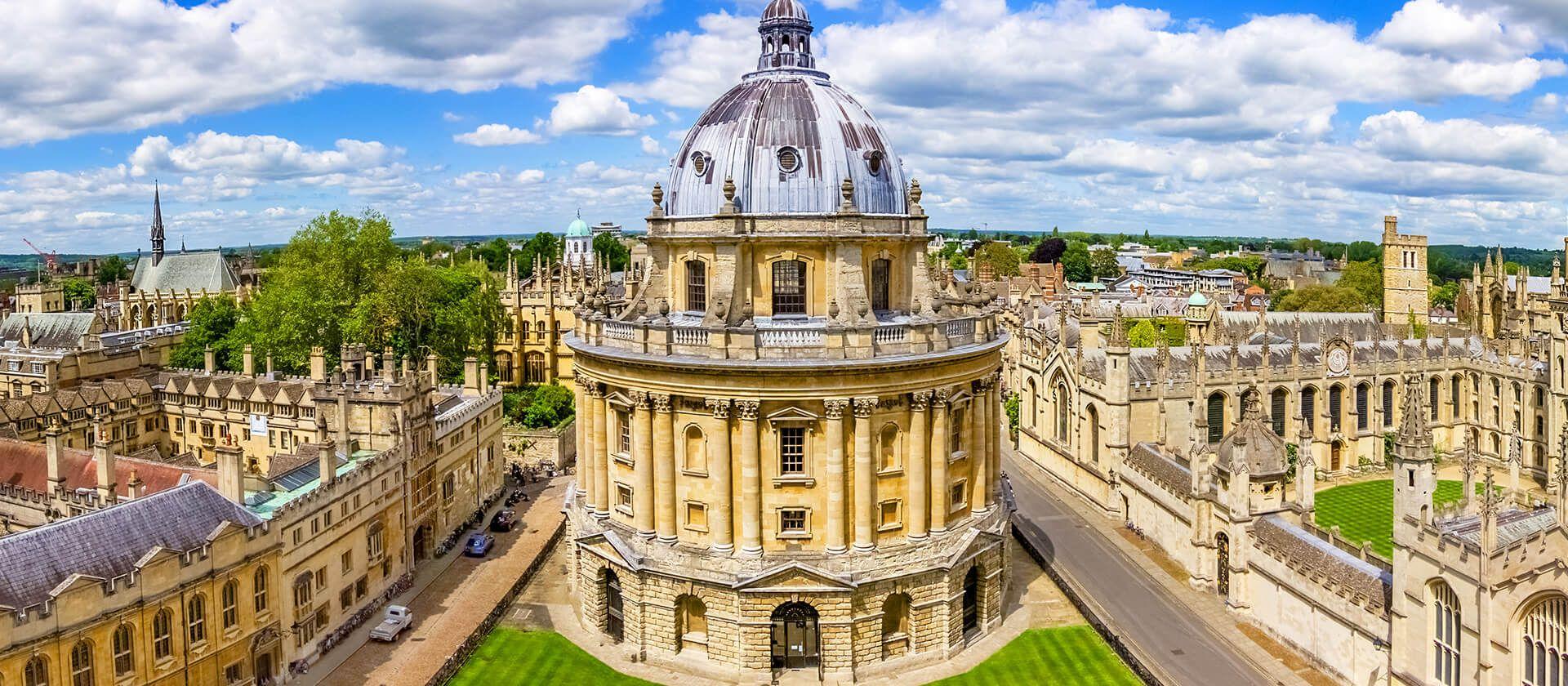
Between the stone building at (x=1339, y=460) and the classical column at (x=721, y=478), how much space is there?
19724 mm

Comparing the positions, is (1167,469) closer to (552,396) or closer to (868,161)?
(868,161)

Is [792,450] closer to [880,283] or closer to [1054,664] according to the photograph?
[880,283]

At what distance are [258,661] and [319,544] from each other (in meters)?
4.69

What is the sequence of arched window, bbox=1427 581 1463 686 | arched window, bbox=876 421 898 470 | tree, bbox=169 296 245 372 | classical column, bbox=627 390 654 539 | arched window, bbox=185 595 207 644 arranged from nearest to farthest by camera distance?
arched window, bbox=1427 581 1463 686
arched window, bbox=185 595 207 644
arched window, bbox=876 421 898 470
classical column, bbox=627 390 654 539
tree, bbox=169 296 245 372

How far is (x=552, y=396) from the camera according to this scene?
248 ft

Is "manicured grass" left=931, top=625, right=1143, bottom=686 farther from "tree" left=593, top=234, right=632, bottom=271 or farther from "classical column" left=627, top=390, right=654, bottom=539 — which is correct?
"tree" left=593, top=234, right=632, bottom=271

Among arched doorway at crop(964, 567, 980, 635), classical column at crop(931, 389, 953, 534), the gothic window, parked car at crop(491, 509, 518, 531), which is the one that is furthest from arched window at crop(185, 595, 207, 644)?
the gothic window

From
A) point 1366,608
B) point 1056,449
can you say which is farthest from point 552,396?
point 1366,608

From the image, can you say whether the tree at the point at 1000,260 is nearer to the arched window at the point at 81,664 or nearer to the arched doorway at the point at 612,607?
the arched doorway at the point at 612,607

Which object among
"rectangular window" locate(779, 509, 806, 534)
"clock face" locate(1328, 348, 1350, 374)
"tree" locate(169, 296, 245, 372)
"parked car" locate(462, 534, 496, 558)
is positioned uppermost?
"tree" locate(169, 296, 245, 372)

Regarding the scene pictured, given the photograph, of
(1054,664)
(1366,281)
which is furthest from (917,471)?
(1366,281)

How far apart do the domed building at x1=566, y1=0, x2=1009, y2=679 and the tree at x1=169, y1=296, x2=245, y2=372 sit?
42.0 meters

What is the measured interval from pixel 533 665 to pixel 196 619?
427 inches

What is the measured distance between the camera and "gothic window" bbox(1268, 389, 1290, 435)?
215ft
